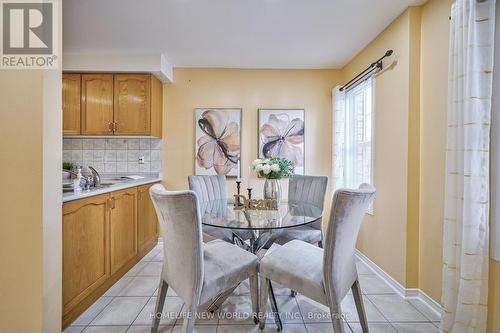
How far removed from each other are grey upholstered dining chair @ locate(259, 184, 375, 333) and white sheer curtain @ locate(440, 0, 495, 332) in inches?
22.9

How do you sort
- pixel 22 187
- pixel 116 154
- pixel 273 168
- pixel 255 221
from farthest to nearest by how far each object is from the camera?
pixel 116 154 < pixel 273 168 < pixel 255 221 < pixel 22 187

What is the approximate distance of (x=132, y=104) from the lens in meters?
3.11

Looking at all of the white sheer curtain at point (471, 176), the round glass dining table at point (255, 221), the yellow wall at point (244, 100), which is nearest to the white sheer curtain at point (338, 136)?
the yellow wall at point (244, 100)

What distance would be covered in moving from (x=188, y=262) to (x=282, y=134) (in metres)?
2.45

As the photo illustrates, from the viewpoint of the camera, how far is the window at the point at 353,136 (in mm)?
2830

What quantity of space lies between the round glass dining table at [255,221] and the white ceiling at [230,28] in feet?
5.76

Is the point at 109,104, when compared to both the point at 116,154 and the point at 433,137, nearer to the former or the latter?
the point at 116,154

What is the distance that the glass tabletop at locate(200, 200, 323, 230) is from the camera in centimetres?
166

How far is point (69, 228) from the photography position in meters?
1.68

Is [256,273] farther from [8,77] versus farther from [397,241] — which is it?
[8,77]

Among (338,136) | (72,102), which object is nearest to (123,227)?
(72,102)

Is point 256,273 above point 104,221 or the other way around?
the other way around

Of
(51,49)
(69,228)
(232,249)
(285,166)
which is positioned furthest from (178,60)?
(232,249)

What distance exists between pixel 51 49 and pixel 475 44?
2522 mm
